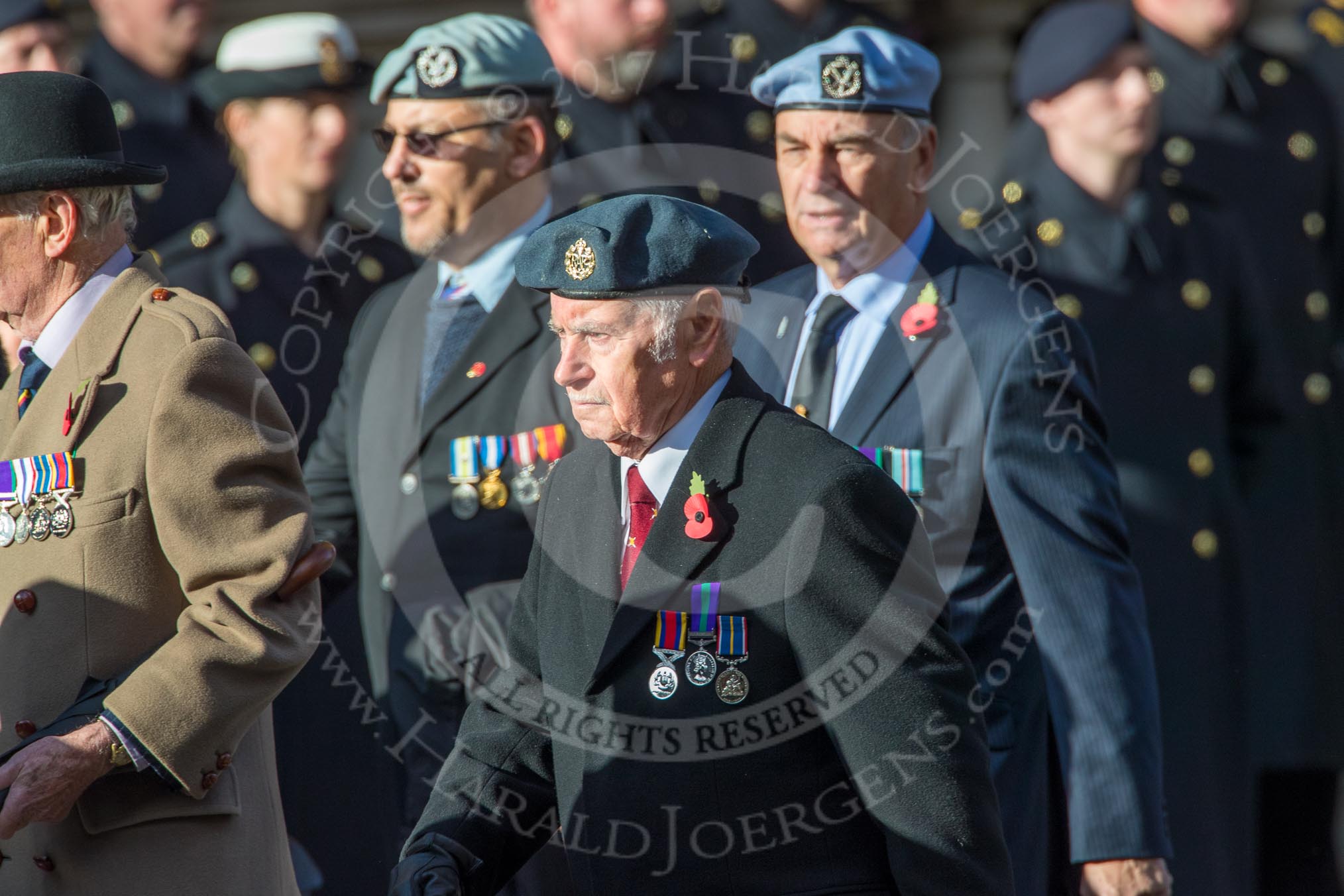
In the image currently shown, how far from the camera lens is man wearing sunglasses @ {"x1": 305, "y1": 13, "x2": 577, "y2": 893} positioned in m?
4.30

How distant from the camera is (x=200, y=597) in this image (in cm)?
286

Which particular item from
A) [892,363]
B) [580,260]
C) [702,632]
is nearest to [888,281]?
[892,363]

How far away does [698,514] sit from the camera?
275 centimetres

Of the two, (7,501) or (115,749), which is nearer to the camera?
(115,749)

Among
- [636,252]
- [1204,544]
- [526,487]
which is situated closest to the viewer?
[636,252]

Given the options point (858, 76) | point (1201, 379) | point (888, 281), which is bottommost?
point (1201, 379)

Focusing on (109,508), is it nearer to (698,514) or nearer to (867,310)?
(698,514)

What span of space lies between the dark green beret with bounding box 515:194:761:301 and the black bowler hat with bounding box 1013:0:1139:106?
2.07 m

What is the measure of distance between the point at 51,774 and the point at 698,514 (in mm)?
1049

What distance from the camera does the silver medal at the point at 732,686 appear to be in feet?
8.84

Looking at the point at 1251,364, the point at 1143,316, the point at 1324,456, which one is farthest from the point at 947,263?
the point at 1324,456

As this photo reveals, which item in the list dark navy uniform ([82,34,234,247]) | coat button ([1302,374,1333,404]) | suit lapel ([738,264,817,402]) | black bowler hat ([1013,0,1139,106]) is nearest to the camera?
suit lapel ([738,264,817,402])

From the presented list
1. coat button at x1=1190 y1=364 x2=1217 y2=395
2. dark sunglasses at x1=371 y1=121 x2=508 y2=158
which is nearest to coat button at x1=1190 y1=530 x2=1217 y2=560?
coat button at x1=1190 y1=364 x2=1217 y2=395

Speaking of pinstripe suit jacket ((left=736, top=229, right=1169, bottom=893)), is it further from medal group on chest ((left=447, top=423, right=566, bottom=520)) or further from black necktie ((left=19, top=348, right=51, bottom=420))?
black necktie ((left=19, top=348, right=51, bottom=420))
